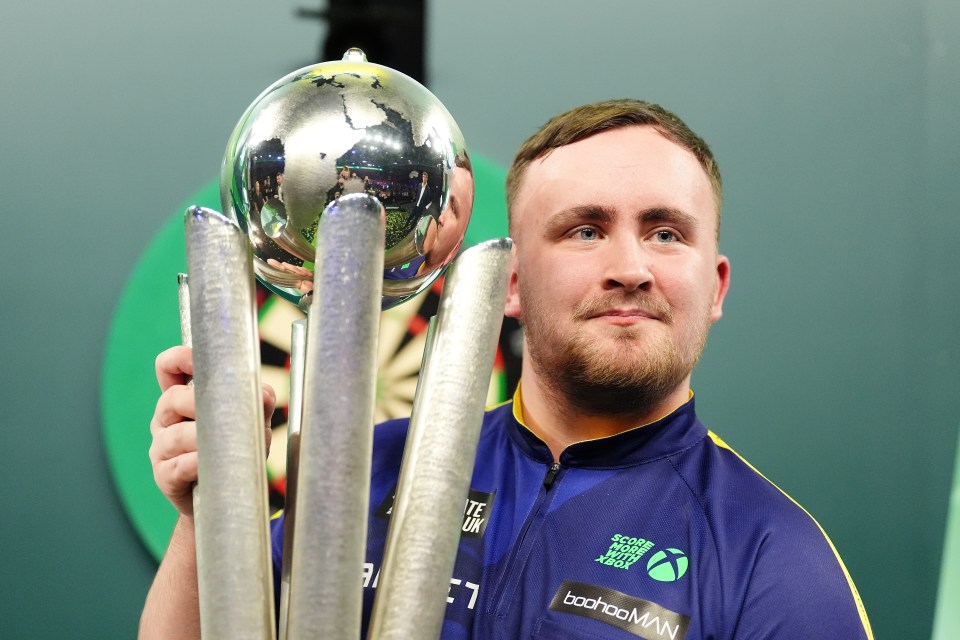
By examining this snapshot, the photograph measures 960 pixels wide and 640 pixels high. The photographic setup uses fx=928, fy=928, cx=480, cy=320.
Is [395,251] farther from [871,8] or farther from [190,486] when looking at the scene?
[871,8]

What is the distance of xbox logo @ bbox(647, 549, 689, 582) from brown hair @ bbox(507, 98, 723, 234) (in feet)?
1.22

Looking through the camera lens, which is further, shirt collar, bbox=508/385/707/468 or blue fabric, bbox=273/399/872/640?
shirt collar, bbox=508/385/707/468

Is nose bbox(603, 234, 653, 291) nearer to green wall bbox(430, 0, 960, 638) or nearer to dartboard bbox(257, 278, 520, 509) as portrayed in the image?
dartboard bbox(257, 278, 520, 509)

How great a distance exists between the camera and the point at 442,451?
0.49 meters

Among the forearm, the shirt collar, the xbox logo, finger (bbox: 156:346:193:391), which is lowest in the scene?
the forearm

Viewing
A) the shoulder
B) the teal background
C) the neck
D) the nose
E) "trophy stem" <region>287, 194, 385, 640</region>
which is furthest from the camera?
the teal background

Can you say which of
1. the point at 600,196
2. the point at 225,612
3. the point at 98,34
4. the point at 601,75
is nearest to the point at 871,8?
the point at 601,75

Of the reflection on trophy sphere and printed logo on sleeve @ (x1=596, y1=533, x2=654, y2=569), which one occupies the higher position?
the reflection on trophy sphere

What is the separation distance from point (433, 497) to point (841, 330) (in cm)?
121

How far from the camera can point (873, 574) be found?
1487 millimetres

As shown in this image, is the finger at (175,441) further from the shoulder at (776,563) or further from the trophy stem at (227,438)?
the shoulder at (776,563)

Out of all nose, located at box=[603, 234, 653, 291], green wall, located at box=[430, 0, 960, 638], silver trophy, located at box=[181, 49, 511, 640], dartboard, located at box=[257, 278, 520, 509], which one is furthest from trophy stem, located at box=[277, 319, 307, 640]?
green wall, located at box=[430, 0, 960, 638]

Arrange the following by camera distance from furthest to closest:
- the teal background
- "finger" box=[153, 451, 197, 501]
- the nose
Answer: the teal background, the nose, "finger" box=[153, 451, 197, 501]

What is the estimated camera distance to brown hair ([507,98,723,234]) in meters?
1.01
